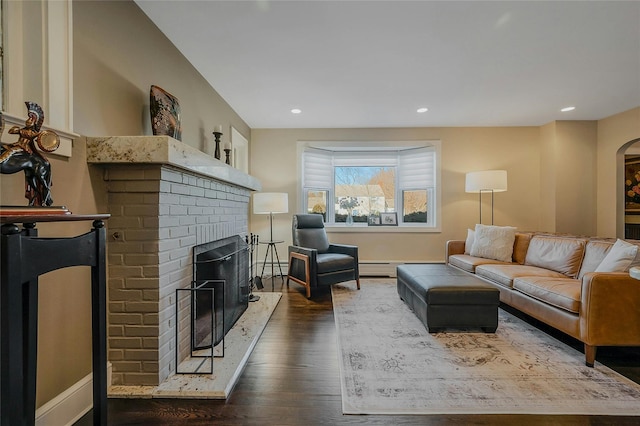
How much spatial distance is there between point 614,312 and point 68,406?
3.33 meters

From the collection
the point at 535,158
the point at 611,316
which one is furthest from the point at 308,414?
the point at 535,158

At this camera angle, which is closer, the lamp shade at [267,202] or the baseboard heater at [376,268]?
the lamp shade at [267,202]

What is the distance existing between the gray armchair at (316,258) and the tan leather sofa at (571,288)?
1.50 metres

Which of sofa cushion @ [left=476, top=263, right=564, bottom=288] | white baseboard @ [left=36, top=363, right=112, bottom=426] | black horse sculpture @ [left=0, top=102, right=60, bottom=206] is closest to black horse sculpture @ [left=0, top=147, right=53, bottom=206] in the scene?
black horse sculpture @ [left=0, top=102, right=60, bottom=206]

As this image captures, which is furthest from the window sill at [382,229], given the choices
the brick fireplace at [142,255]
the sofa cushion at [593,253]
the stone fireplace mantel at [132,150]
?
the stone fireplace mantel at [132,150]

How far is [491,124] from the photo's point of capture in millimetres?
4289

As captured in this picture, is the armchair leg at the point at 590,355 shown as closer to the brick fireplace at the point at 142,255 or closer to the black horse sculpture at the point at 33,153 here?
the brick fireplace at the point at 142,255

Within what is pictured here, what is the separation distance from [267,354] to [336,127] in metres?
3.52

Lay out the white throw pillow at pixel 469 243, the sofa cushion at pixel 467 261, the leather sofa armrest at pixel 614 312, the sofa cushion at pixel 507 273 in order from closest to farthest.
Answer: the leather sofa armrest at pixel 614 312 → the sofa cushion at pixel 507 273 → the sofa cushion at pixel 467 261 → the white throw pillow at pixel 469 243

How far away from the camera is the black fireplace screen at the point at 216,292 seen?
6.53 feet

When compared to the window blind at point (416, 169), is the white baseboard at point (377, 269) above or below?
below

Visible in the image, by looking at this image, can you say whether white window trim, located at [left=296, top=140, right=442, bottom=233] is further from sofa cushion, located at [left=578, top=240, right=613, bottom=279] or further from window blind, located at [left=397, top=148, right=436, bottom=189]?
sofa cushion, located at [left=578, top=240, right=613, bottom=279]

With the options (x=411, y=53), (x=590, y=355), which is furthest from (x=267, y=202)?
(x=590, y=355)

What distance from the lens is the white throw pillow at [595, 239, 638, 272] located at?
6.84ft
